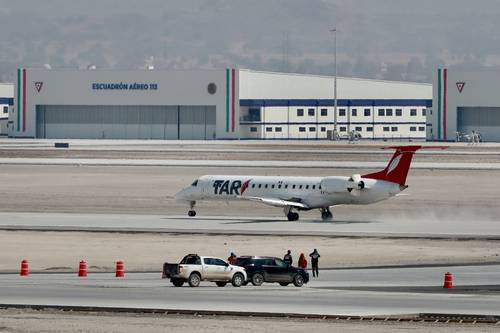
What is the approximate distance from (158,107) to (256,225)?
379 feet

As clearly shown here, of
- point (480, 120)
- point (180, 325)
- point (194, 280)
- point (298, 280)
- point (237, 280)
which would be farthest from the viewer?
point (480, 120)

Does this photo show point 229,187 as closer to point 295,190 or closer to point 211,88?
point 295,190

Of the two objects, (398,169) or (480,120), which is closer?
(398,169)

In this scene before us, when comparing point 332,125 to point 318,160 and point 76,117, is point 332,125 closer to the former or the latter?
point 76,117

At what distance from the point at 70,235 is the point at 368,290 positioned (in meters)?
25.5

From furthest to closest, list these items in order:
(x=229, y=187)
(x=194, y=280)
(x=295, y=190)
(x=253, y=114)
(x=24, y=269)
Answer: (x=253, y=114) → (x=229, y=187) → (x=295, y=190) → (x=24, y=269) → (x=194, y=280)

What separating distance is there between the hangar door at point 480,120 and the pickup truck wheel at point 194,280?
132014 millimetres

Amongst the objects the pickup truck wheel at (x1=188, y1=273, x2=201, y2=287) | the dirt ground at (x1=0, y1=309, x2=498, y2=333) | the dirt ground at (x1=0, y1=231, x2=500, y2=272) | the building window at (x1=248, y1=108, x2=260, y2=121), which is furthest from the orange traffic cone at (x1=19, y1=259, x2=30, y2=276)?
the building window at (x1=248, y1=108, x2=260, y2=121)

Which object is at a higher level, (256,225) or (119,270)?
(256,225)

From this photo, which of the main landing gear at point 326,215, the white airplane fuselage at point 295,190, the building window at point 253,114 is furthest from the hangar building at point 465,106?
the main landing gear at point 326,215

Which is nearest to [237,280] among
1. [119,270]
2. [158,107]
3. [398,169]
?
[119,270]

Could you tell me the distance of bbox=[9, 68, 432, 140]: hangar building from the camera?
614 feet

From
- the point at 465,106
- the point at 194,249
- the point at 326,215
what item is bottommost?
the point at 194,249

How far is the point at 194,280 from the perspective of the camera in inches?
1943
